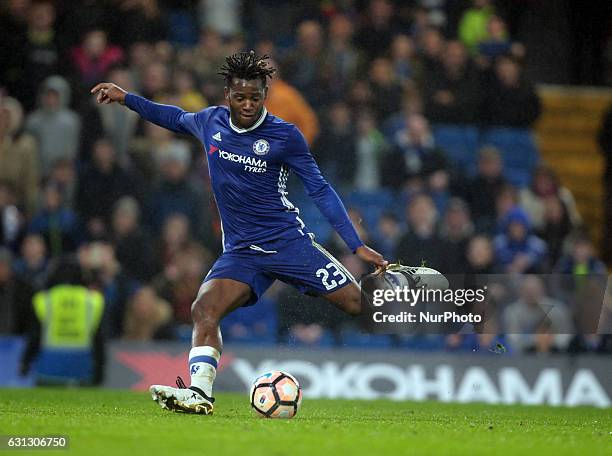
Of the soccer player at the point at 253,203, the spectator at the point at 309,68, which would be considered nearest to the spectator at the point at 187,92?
the spectator at the point at 309,68

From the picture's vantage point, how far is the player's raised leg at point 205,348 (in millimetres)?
7805

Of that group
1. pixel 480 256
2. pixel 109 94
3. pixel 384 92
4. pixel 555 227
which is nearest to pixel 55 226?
pixel 384 92

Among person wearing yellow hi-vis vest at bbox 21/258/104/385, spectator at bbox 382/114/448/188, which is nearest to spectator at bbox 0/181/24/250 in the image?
person wearing yellow hi-vis vest at bbox 21/258/104/385

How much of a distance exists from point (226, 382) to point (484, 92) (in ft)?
19.0

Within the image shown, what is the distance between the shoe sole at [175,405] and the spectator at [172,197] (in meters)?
6.40

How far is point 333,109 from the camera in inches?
595

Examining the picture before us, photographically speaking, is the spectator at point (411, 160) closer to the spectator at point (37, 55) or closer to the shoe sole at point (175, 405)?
the spectator at point (37, 55)

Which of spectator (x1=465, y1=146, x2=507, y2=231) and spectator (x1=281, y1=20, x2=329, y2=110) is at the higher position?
spectator (x1=281, y1=20, x2=329, y2=110)

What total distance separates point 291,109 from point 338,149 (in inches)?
31.4

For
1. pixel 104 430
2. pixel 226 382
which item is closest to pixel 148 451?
pixel 104 430

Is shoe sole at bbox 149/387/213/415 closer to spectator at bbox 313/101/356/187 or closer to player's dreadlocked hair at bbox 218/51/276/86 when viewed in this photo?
player's dreadlocked hair at bbox 218/51/276/86

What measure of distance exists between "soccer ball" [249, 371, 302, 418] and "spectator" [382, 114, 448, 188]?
730 cm

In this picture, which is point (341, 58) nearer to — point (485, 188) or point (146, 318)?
point (485, 188)

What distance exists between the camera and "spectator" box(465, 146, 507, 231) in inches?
589
